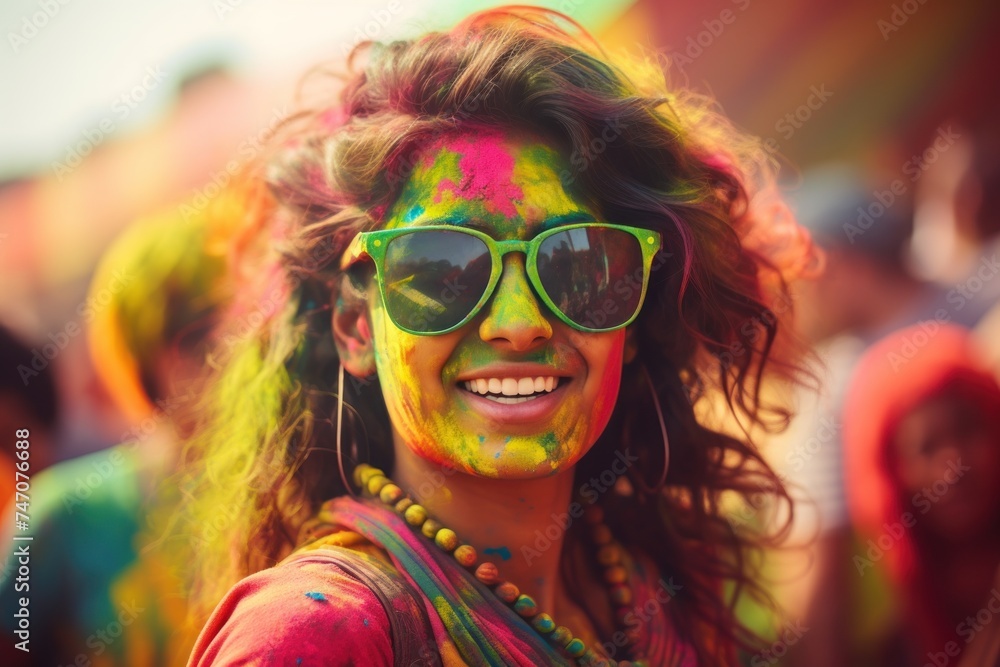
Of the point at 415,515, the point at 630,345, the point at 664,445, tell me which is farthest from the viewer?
the point at 664,445

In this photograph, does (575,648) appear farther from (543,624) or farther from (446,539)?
(446,539)

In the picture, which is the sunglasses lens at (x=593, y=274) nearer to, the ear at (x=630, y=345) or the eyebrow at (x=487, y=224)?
the eyebrow at (x=487, y=224)

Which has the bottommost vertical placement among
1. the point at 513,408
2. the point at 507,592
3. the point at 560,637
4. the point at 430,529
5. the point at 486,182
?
the point at 560,637

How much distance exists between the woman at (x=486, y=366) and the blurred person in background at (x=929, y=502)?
1.01m

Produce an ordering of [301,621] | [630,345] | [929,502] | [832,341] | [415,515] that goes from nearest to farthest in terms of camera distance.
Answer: [301,621]
[415,515]
[630,345]
[929,502]
[832,341]

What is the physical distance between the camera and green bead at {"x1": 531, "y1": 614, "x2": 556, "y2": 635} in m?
1.77

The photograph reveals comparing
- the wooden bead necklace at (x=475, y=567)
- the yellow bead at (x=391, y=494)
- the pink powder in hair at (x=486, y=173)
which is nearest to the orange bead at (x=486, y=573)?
the wooden bead necklace at (x=475, y=567)

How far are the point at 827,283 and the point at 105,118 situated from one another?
9.68ft

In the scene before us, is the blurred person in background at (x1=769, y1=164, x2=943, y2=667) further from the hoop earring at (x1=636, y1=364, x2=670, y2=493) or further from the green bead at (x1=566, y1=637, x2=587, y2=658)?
the green bead at (x1=566, y1=637, x2=587, y2=658)

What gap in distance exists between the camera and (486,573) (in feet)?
5.70

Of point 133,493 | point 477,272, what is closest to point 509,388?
point 477,272

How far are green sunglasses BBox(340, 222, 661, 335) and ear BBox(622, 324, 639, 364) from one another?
0.28 metres

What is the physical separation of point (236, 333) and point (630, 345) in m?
1.05

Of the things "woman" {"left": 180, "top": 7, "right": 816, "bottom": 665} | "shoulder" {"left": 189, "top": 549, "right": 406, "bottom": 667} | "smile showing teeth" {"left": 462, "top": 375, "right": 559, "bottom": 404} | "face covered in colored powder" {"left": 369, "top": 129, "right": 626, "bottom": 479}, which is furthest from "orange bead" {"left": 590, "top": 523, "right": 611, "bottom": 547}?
"shoulder" {"left": 189, "top": 549, "right": 406, "bottom": 667}
